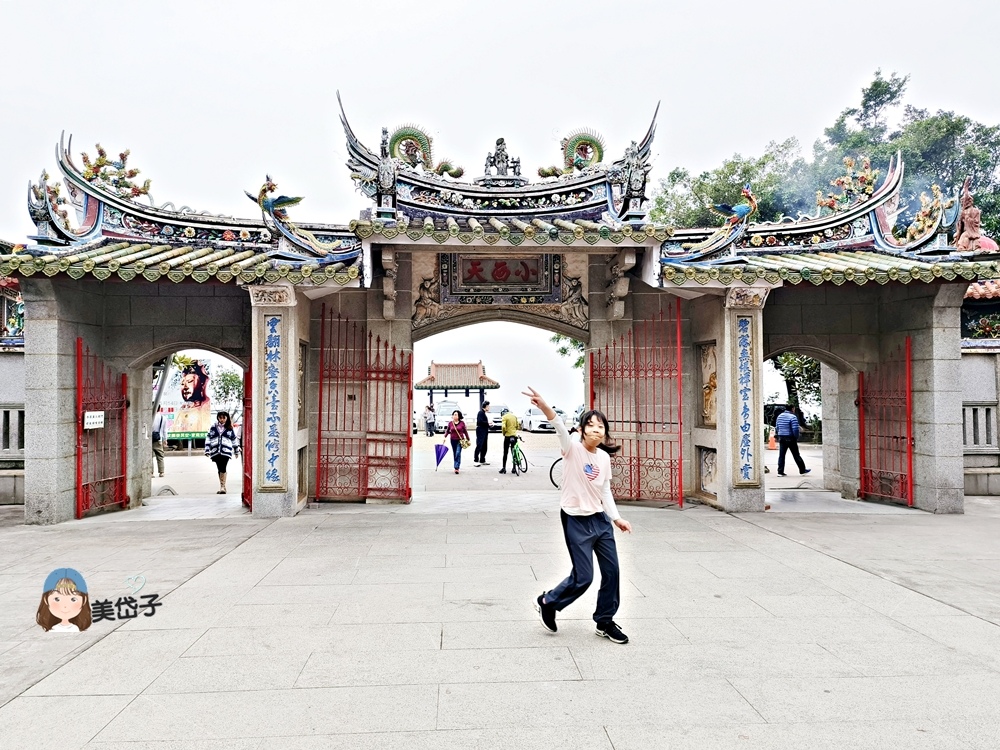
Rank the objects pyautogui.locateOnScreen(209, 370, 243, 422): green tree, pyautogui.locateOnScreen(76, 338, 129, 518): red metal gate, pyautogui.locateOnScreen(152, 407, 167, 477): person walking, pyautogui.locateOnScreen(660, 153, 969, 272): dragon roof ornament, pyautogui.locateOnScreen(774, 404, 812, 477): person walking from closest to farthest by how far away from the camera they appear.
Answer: pyautogui.locateOnScreen(76, 338, 129, 518): red metal gate
pyautogui.locateOnScreen(660, 153, 969, 272): dragon roof ornament
pyautogui.locateOnScreen(774, 404, 812, 477): person walking
pyautogui.locateOnScreen(152, 407, 167, 477): person walking
pyautogui.locateOnScreen(209, 370, 243, 422): green tree

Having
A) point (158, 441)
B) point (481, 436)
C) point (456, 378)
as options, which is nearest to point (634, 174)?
point (481, 436)

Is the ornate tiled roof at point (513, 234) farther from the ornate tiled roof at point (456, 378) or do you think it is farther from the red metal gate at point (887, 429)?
the ornate tiled roof at point (456, 378)

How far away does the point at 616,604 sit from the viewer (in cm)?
409

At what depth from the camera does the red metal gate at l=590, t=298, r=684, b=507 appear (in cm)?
953

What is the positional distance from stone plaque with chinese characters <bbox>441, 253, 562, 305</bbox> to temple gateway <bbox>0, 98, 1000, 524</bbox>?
0.03 meters

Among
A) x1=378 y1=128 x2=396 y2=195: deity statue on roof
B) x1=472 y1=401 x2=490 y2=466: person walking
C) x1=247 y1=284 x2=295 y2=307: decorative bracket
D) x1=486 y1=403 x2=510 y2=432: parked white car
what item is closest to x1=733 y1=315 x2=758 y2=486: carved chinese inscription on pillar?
x1=378 y1=128 x2=396 y2=195: deity statue on roof

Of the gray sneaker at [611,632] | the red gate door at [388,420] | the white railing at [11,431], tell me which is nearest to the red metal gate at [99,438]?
the white railing at [11,431]

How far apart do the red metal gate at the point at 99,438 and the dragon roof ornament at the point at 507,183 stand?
4.34m

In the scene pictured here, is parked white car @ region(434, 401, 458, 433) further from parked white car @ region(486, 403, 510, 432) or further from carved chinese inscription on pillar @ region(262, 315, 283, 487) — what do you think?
carved chinese inscription on pillar @ region(262, 315, 283, 487)

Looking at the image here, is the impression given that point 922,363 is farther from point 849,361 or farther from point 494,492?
point 494,492

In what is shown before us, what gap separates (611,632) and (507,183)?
7.35 metres

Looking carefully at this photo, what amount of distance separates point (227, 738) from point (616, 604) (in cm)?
223

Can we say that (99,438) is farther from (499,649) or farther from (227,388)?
(227,388)

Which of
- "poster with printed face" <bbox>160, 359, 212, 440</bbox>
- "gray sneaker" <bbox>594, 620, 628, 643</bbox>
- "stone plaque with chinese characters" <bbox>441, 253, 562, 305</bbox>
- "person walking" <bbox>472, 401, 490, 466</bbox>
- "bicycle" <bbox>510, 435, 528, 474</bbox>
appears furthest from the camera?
"poster with printed face" <bbox>160, 359, 212, 440</bbox>
